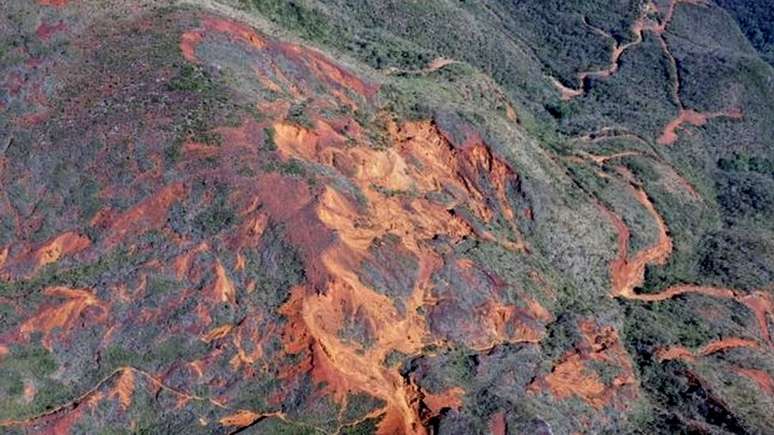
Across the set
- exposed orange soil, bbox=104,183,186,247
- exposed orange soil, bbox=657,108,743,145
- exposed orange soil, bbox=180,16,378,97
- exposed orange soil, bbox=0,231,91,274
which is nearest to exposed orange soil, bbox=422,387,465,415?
exposed orange soil, bbox=104,183,186,247

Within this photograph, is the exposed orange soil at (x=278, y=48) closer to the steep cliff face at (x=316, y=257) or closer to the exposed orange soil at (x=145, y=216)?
the steep cliff face at (x=316, y=257)

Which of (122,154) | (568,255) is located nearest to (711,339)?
(568,255)

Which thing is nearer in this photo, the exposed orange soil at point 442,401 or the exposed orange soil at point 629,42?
the exposed orange soil at point 442,401

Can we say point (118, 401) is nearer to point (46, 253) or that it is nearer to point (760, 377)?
point (46, 253)

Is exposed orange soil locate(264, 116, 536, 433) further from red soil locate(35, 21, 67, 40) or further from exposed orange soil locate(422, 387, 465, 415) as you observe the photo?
red soil locate(35, 21, 67, 40)

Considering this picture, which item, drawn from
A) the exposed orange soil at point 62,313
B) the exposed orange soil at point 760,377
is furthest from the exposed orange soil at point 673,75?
the exposed orange soil at point 62,313
